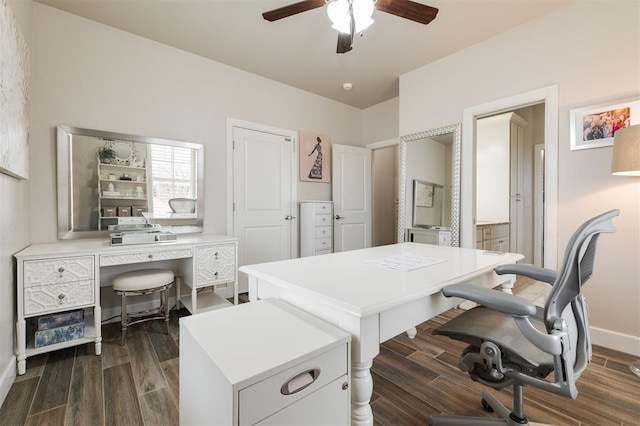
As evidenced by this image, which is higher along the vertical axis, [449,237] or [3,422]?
[449,237]

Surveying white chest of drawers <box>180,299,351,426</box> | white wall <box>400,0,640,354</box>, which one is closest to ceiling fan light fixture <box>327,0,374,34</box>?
white chest of drawers <box>180,299,351,426</box>

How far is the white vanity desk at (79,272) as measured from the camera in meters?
1.81

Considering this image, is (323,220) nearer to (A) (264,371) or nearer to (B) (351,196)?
(B) (351,196)

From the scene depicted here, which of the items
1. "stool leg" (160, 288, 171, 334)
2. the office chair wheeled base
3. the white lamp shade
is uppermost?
the white lamp shade

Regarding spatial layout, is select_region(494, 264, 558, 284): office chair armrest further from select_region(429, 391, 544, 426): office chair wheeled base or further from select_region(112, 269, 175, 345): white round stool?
select_region(112, 269, 175, 345): white round stool

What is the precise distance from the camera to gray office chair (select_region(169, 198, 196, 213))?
2.87 m

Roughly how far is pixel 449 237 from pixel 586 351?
6.98 feet

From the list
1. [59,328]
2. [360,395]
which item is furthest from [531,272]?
[59,328]

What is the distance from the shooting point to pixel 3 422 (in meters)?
1.39

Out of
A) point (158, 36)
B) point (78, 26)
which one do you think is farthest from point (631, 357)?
point (78, 26)

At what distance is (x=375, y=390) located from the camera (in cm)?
164

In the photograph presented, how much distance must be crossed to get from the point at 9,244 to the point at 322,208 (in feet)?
9.24

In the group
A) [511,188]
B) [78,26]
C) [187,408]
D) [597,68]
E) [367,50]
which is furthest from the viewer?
[511,188]

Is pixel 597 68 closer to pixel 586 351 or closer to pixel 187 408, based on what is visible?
pixel 586 351
